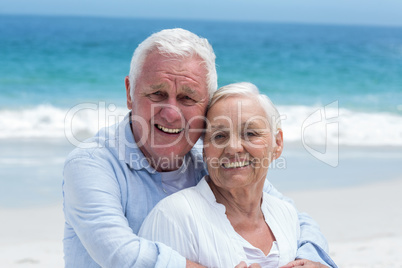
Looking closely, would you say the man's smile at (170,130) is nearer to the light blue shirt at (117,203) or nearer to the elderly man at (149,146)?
the elderly man at (149,146)

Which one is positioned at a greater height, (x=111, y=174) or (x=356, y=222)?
(x=111, y=174)

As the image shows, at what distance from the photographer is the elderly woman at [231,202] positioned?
2.39m

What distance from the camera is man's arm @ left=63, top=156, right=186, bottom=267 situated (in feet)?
7.38

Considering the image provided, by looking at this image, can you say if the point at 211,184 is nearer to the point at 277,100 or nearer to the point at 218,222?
the point at 218,222

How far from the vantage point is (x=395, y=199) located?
20.2 ft

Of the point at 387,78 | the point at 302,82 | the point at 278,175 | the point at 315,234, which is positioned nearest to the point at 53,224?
the point at 278,175

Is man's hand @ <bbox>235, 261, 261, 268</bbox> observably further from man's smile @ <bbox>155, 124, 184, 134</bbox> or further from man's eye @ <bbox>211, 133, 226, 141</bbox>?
man's smile @ <bbox>155, 124, 184, 134</bbox>

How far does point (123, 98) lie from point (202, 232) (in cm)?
1171

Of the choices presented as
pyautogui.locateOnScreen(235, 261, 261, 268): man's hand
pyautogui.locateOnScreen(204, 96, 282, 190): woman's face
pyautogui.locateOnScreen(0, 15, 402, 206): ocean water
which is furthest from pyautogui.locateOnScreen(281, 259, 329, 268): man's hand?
pyautogui.locateOnScreen(0, 15, 402, 206): ocean water

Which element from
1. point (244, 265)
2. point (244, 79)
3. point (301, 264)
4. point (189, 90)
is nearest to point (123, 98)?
point (244, 79)

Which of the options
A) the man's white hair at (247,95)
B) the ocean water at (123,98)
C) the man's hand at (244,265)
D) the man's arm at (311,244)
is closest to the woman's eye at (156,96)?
the man's white hair at (247,95)

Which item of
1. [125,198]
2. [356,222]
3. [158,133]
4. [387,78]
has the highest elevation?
[387,78]

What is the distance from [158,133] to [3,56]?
1793 centimetres

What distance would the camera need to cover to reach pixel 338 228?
546 centimetres
